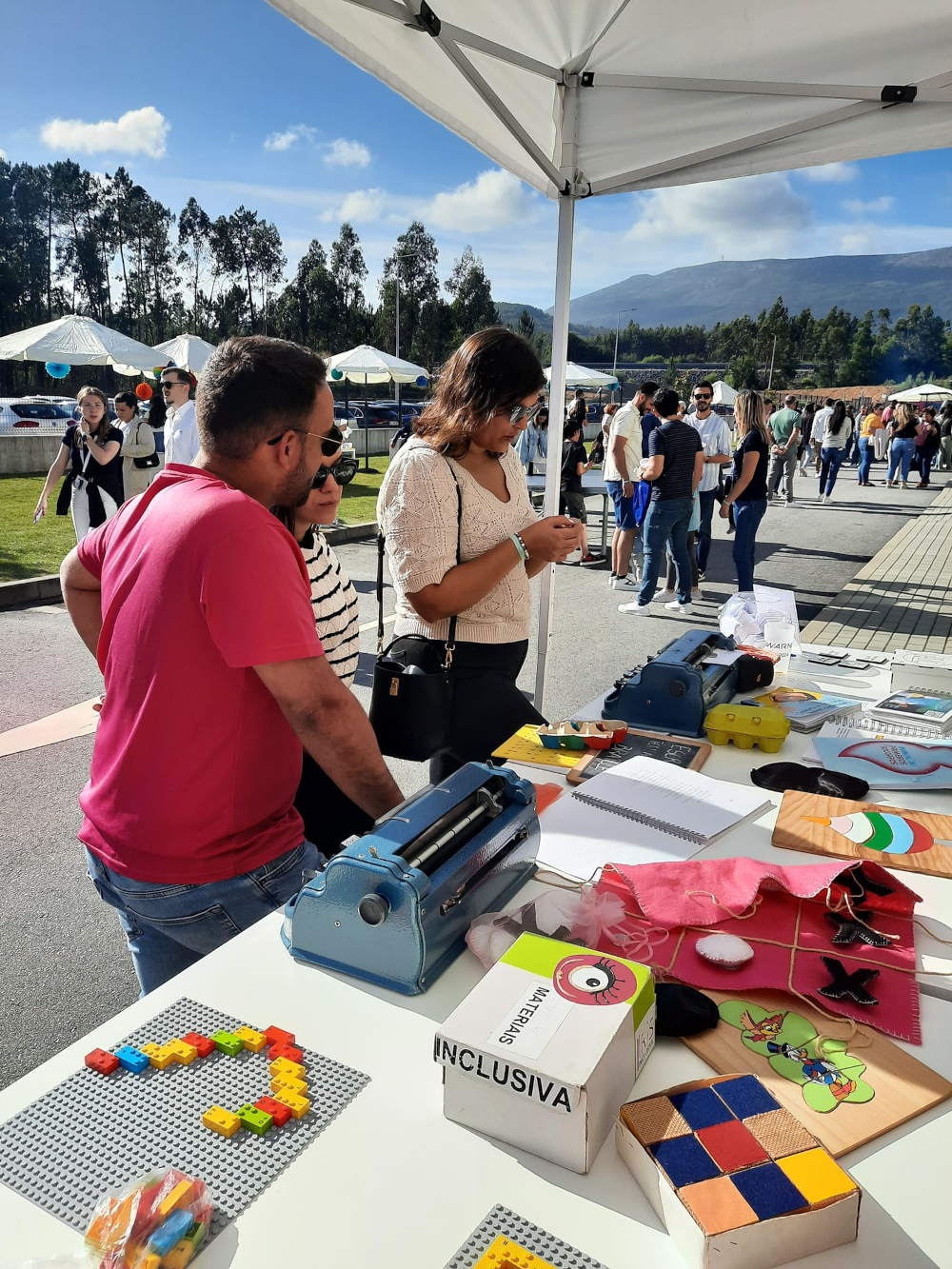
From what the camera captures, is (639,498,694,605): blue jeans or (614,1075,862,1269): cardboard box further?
(639,498,694,605): blue jeans

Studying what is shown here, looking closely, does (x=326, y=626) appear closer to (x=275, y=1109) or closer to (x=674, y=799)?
(x=674, y=799)

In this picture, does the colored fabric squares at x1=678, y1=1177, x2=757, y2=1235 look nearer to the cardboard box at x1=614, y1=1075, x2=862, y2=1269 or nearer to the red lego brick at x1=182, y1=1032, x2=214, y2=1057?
the cardboard box at x1=614, y1=1075, x2=862, y2=1269

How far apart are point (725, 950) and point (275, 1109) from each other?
2.20ft

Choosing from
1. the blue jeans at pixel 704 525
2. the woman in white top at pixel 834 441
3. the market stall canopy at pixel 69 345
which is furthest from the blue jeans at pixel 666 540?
the market stall canopy at pixel 69 345

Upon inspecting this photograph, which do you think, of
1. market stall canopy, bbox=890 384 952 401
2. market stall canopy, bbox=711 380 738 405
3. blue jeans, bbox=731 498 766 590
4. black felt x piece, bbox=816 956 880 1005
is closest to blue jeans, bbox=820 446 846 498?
market stall canopy, bbox=711 380 738 405

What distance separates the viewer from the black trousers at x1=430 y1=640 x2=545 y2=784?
2.28 metres

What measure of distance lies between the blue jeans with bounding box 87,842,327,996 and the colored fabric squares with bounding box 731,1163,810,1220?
2.88 ft

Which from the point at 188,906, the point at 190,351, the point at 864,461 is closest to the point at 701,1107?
the point at 188,906

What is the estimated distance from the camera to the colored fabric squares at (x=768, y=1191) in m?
0.78

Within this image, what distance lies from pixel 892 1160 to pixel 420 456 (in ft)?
5.71

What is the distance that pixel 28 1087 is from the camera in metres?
1.01

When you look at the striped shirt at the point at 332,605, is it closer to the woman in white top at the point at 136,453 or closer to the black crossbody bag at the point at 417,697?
the black crossbody bag at the point at 417,697

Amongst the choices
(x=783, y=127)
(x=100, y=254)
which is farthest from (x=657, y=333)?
(x=783, y=127)

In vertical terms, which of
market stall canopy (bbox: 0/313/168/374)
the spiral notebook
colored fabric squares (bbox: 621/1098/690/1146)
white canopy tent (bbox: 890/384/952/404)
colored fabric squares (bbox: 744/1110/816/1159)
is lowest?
the spiral notebook
